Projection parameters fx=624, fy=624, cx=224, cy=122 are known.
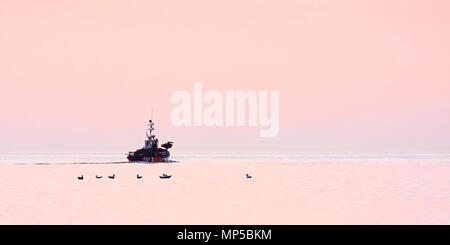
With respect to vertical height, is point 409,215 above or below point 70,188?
below

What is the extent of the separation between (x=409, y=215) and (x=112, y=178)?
61.8 metres

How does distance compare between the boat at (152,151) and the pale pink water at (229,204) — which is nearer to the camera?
the pale pink water at (229,204)

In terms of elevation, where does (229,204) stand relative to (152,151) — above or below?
below

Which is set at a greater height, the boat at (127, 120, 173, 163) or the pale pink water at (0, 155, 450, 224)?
the boat at (127, 120, 173, 163)

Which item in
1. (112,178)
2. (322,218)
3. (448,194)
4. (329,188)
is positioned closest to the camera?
(322,218)

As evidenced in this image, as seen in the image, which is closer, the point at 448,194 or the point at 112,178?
the point at 448,194

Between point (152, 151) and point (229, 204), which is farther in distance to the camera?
point (152, 151)

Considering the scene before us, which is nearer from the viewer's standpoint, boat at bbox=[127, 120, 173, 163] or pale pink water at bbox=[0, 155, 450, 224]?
pale pink water at bbox=[0, 155, 450, 224]

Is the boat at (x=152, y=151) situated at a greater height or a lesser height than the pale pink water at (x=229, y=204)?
greater
